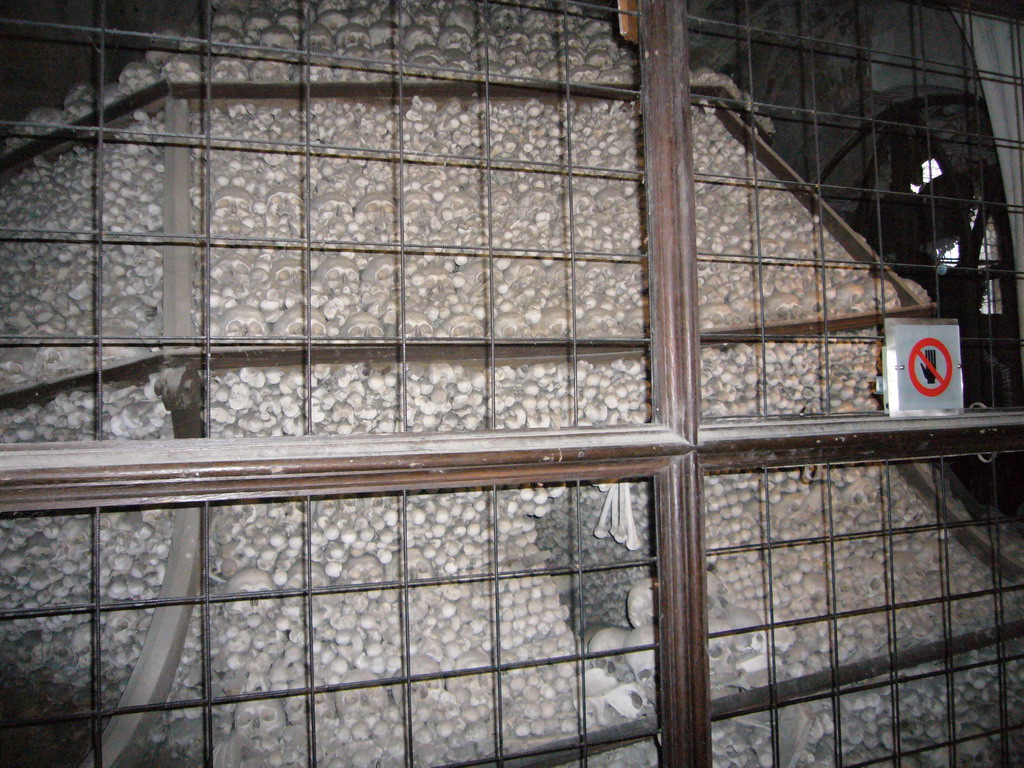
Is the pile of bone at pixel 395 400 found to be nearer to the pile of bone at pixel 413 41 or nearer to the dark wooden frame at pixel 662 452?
the dark wooden frame at pixel 662 452

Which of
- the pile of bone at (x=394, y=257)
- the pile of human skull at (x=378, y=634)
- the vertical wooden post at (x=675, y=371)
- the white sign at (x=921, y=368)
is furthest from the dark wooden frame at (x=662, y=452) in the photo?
the pile of human skull at (x=378, y=634)

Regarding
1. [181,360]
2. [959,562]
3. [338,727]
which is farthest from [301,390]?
[959,562]

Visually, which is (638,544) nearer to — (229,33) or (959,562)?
(959,562)

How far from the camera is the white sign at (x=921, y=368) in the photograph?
130 cm

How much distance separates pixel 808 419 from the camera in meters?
1.18

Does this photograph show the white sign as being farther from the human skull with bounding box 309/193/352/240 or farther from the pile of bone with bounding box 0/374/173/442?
the pile of bone with bounding box 0/374/173/442

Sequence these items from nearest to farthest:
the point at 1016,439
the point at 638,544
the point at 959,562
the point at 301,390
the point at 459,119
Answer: the point at 1016,439
the point at 301,390
the point at 638,544
the point at 459,119
the point at 959,562

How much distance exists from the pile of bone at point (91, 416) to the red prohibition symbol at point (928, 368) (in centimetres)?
204

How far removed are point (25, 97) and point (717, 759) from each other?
311 centimetres

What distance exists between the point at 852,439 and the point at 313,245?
4.61 ft

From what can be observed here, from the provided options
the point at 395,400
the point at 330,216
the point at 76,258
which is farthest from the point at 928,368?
the point at 76,258

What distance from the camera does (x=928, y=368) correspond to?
4.37 feet

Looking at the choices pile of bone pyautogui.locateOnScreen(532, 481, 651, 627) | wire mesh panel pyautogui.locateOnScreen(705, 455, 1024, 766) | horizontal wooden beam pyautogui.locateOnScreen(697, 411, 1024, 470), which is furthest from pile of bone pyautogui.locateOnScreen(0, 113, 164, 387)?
wire mesh panel pyautogui.locateOnScreen(705, 455, 1024, 766)

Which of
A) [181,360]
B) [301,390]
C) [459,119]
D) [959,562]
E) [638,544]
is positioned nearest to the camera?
[181,360]
